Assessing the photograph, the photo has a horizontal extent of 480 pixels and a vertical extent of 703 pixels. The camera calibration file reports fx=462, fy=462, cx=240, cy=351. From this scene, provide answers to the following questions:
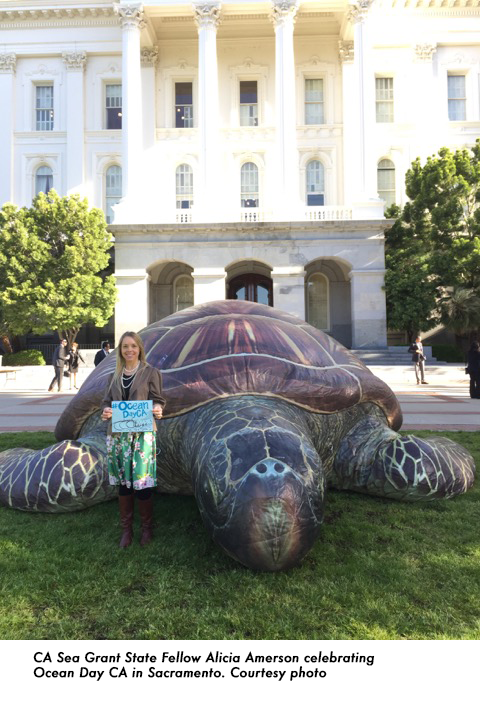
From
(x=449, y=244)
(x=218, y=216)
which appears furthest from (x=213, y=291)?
(x=449, y=244)

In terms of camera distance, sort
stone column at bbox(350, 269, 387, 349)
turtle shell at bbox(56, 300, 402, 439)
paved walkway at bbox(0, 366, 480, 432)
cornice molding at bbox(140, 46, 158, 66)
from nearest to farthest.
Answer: turtle shell at bbox(56, 300, 402, 439)
paved walkway at bbox(0, 366, 480, 432)
stone column at bbox(350, 269, 387, 349)
cornice molding at bbox(140, 46, 158, 66)

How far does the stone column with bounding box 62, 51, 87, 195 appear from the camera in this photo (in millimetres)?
29688

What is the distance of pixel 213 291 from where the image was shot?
24.5 metres

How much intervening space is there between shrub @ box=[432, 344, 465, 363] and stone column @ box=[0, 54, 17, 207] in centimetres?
2772

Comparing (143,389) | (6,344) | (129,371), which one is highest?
(6,344)

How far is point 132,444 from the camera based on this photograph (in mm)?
2891

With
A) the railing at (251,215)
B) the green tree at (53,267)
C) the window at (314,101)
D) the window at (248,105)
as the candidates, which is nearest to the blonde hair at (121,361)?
the green tree at (53,267)

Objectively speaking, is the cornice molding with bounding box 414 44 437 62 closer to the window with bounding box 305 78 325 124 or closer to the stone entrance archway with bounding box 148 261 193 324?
the window with bounding box 305 78 325 124

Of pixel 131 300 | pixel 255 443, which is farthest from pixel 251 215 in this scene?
pixel 255 443

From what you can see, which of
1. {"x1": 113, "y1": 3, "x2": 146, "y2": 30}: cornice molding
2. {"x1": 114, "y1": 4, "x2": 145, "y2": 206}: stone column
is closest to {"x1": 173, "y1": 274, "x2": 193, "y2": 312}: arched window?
{"x1": 114, "y1": 4, "x2": 145, "y2": 206}: stone column

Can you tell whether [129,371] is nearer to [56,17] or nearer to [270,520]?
[270,520]

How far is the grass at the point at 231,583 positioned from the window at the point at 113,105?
1263 inches

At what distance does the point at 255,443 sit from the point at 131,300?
905 inches

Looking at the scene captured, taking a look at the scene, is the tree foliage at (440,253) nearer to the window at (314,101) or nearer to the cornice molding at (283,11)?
the window at (314,101)
